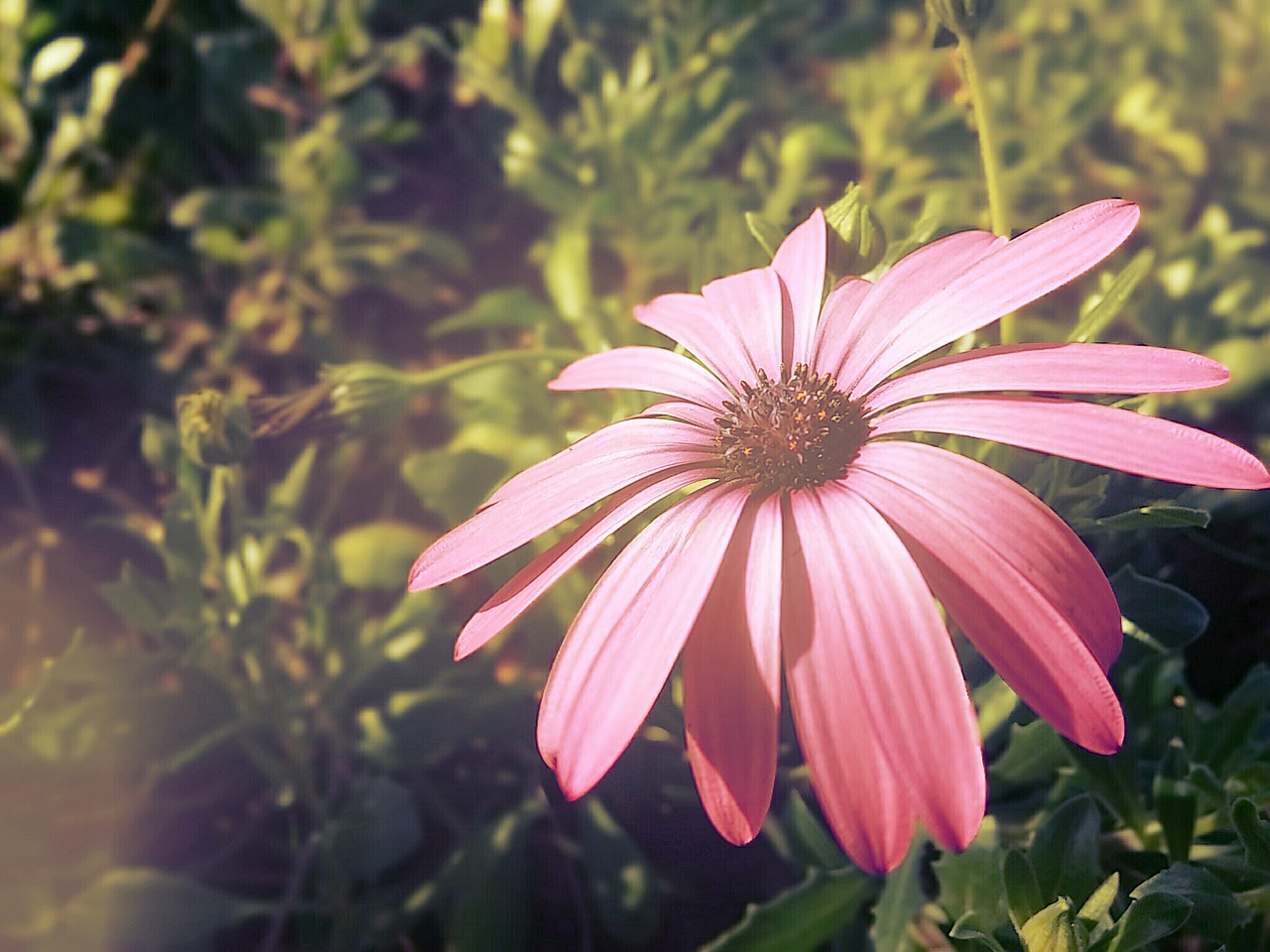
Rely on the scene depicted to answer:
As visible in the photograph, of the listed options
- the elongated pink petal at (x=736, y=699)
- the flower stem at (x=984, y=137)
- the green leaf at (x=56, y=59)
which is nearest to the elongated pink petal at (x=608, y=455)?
the elongated pink petal at (x=736, y=699)

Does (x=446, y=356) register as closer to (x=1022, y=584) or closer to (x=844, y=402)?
(x=844, y=402)

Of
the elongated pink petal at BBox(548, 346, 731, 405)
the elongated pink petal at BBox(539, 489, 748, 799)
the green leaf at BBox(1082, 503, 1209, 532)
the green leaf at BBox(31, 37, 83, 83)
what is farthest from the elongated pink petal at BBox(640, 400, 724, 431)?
the green leaf at BBox(31, 37, 83, 83)

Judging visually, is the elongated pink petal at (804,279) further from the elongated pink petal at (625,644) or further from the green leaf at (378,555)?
the green leaf at (378,555)

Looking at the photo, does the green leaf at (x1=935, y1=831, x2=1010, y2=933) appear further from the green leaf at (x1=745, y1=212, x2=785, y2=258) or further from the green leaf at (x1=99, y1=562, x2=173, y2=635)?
the green leaf at (x1=99, y1=562, x2=173, y2=635)

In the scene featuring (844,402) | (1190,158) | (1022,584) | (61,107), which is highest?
(61,107)

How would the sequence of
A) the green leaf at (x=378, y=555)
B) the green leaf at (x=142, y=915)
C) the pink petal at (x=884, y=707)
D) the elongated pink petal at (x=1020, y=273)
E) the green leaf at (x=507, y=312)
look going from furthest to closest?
the green leaf at (x=507, y=312) < the green leaf at (x=378, y=555) < the green leaf at (x=142, y=915) < the elongated pink petal at (x=1020, y=273) < the pink petal at (x=884, y=707)

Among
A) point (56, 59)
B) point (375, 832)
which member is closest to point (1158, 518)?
point (375, 832)

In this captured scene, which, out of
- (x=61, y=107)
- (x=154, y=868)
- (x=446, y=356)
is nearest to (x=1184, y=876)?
(x=154, y=868)
